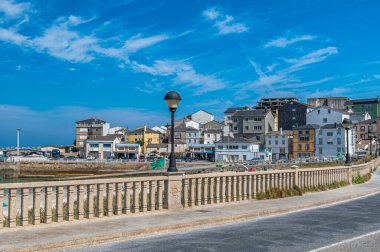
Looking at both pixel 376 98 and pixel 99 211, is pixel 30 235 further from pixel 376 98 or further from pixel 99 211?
pixel 376 98

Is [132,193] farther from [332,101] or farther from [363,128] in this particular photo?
[332,101]

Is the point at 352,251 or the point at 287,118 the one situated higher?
the point at 287,118

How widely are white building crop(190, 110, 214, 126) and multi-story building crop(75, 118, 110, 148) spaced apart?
28.8 metres

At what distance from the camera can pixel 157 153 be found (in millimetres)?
130125

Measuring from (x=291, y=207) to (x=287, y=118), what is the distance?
12213 cm

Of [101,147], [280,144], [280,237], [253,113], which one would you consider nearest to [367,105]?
[253,113]

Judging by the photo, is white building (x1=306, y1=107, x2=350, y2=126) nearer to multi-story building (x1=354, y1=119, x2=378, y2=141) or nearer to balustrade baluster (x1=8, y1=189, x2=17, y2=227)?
multi-story building (x1=354, y1=119, x2=378, y2=141)

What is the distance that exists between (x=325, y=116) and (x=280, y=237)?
10954 cm

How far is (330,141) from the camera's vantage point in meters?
105

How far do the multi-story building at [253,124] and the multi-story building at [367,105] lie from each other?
4945cm

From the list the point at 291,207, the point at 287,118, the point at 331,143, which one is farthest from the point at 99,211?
the point at 287,118

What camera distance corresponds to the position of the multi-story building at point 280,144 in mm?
113625

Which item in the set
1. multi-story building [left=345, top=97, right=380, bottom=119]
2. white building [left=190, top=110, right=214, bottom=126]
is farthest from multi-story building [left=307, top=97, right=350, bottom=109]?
white building [left=190, top=110, right=214, bottom=126]

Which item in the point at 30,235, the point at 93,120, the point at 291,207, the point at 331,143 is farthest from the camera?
the point at 93,120
